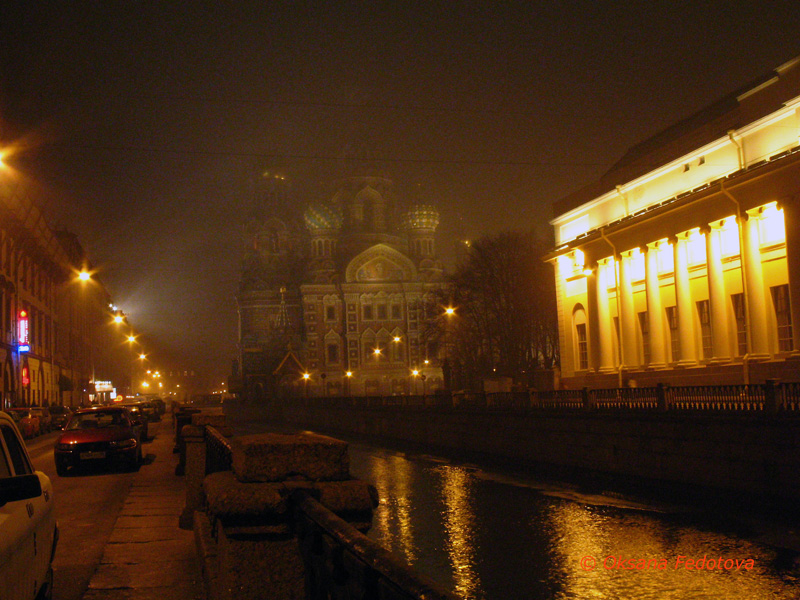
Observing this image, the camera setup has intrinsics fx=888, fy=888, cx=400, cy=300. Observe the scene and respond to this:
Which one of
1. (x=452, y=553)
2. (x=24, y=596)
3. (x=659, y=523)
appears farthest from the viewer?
(x=659, y=523)

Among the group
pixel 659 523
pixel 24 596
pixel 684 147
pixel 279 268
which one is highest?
pixel 279 268

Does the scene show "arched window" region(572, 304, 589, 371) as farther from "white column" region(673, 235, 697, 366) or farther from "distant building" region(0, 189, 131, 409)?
"distant building" region(0, 189, 131, 409)

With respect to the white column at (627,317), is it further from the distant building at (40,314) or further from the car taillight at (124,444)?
the car taillight at (124,444)

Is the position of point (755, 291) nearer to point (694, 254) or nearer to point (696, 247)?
point (696, 247)

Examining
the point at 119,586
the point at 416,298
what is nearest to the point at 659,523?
the point at 119,586

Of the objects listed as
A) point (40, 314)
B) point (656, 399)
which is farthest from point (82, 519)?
point (40, 314)

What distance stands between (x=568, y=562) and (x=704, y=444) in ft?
27.0

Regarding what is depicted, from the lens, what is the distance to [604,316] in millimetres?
41188

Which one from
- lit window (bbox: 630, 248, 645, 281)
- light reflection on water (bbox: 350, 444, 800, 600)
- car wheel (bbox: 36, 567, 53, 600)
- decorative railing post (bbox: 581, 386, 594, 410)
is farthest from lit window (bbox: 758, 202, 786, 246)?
car wheel (bbox: 36, 567, 53, 600)

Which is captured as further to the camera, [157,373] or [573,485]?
[157,373]

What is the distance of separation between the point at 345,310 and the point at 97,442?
8277 centimetres

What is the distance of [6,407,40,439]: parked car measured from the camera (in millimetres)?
34269

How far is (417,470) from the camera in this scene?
25.4 meters

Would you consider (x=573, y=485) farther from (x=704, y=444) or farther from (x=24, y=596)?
(x=24, y=596)
